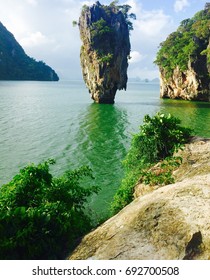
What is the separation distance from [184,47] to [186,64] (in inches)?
159

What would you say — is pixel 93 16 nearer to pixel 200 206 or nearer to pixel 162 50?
pixel 162 50

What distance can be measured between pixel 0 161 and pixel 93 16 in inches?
1890

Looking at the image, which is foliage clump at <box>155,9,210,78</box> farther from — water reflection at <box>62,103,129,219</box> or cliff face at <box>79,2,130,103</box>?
water reflection at <box>62,103,129,219</box>

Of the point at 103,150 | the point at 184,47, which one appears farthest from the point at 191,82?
the point at 103,150

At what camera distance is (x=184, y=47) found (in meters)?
61.5

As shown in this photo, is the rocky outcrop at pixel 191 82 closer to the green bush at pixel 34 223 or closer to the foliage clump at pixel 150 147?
the foliage clump at pixel 150 147

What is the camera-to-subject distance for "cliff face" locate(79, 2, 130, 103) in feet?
186

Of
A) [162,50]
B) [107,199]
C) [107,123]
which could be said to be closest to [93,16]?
[162,50]

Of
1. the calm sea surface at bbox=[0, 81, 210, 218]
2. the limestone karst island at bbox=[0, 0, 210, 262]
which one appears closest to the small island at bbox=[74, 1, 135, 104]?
the calm sea surface at bbox=[0, 81, 210, 218]

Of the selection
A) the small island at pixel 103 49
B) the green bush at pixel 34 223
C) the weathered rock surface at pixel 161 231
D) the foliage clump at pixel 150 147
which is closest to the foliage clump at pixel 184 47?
the small island at pixel 103 49

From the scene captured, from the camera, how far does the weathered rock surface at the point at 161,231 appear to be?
16.4ft

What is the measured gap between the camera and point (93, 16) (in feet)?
191

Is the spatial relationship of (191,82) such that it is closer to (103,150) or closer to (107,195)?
(103,150)

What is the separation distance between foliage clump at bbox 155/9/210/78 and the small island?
505 inches
